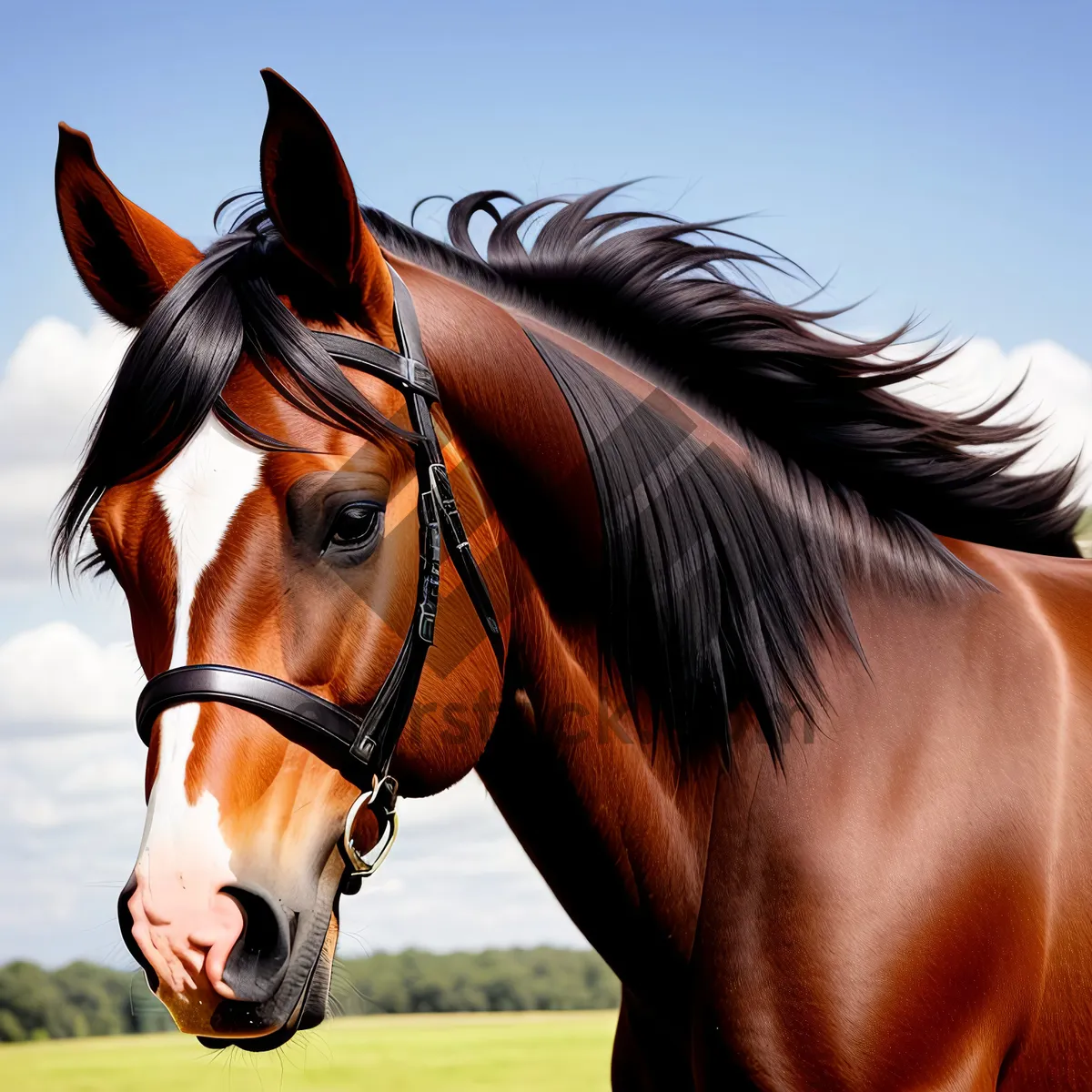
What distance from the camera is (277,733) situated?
237cm

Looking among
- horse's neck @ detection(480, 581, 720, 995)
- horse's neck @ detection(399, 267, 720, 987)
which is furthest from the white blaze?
horse's neck @ detection(480, 581, 720, 995)

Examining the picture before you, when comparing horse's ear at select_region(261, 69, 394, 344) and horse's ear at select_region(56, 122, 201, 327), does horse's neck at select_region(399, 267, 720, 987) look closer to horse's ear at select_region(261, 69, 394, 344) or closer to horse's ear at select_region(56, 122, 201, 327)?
horse's ear at select_region(261, 69, 394, 344)

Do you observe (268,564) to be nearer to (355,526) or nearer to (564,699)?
(355,526)

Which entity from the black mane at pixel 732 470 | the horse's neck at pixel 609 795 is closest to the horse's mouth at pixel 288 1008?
the horse's neck at pixel 609 795

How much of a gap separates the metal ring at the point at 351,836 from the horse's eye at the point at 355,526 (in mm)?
586

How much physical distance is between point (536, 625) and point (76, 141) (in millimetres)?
1866

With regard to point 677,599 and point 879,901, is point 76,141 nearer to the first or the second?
point 677,599

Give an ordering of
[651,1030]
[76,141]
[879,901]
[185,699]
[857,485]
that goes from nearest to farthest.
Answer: [185,699] → [879,901] → [76,141] → [651,1030] → [857,485]

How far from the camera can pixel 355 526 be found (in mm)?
2541

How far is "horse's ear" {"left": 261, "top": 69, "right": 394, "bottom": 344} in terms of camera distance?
104 inches

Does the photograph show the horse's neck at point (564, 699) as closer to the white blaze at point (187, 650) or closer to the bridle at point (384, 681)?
the bridle at point (384, 681)

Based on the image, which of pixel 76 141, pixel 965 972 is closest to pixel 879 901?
pixel 965 972

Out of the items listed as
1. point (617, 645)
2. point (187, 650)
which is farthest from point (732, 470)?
point (187, 650)

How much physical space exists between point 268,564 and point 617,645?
3.69ft
